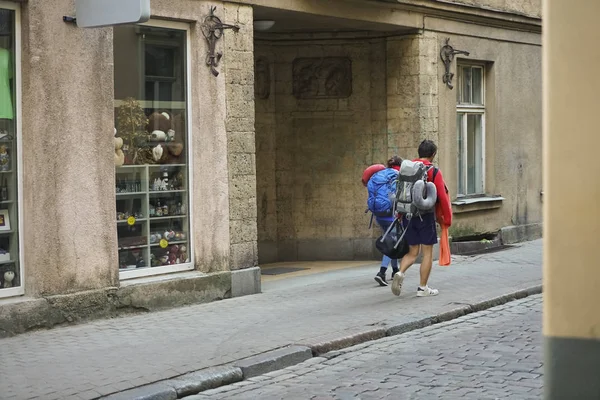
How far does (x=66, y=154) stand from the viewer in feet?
33.1

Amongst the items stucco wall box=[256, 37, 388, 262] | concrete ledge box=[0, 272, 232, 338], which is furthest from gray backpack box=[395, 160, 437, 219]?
stucco wall box=[256, 37, 388, 262]

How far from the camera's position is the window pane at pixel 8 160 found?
9.80 m

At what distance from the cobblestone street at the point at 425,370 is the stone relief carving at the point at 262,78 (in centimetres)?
650

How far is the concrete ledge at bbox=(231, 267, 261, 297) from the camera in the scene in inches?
475

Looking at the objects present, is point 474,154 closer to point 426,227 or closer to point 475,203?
point 475,203

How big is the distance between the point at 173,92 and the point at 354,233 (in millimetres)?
5268

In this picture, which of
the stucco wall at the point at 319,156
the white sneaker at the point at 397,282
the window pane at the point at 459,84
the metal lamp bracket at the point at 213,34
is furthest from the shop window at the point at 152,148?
the window pane at the point at 459,84

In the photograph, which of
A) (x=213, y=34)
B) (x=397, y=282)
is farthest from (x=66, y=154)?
(x=397, y=282)

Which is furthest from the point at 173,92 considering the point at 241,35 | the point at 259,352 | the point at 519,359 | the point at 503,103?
the point at 503,103

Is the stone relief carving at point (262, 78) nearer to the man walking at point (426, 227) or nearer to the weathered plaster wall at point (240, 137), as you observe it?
the weathered plaster wall at point (240, 137)

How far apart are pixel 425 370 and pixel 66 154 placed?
4176 millimetres

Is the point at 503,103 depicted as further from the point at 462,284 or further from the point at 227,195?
the point at 227,195

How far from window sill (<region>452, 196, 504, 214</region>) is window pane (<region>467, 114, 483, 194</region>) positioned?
0.89 feet

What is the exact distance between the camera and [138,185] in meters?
11.5
